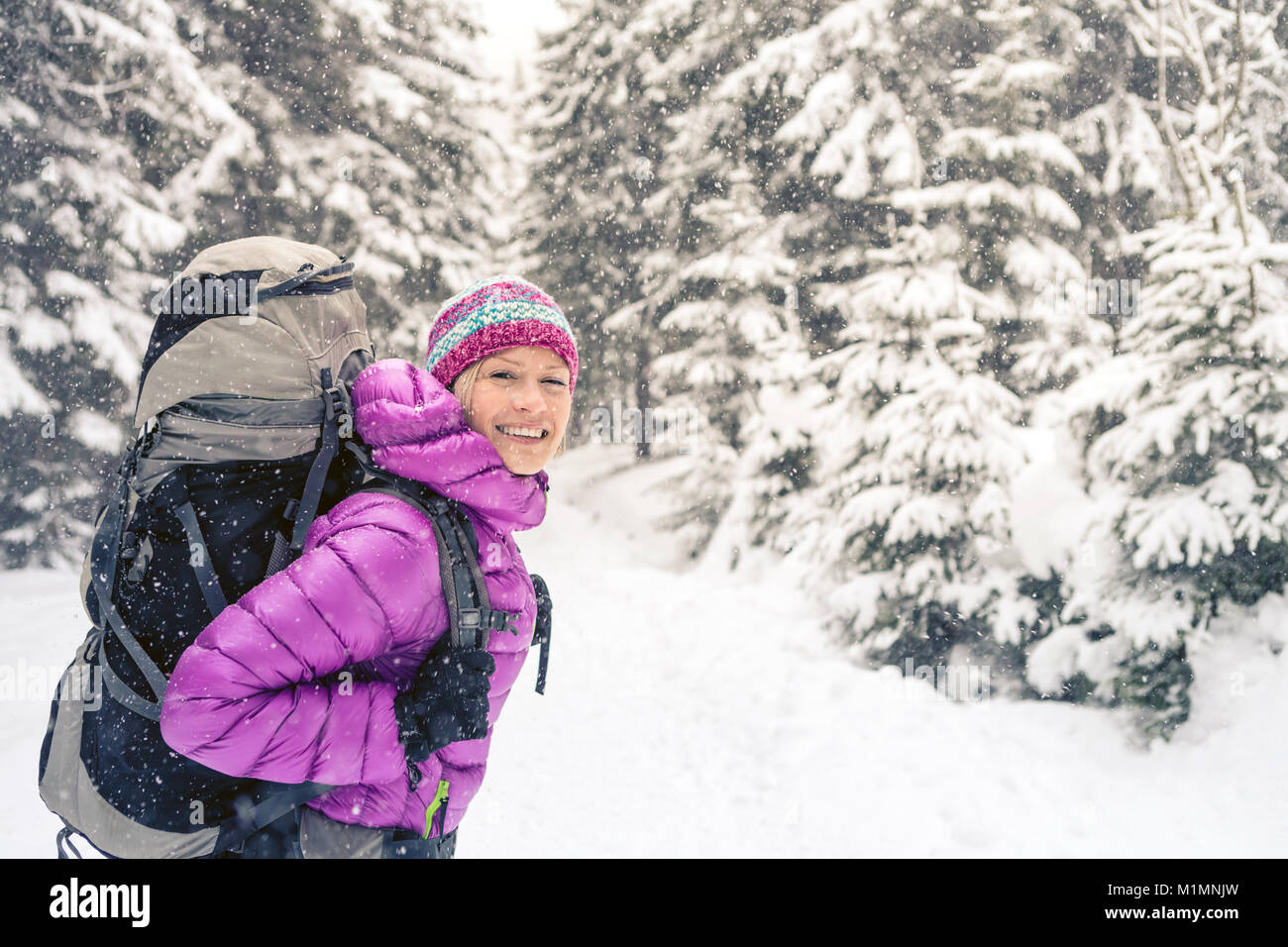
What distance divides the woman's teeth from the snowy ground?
364cm

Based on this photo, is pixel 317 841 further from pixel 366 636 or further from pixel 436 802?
pixel 366 636

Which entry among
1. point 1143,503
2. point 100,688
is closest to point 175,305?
point 100,688

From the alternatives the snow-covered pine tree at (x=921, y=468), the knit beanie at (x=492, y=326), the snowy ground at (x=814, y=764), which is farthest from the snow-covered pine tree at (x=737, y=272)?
the knit beanie at (x=492, y=326)

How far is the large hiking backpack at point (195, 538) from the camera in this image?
161 cm

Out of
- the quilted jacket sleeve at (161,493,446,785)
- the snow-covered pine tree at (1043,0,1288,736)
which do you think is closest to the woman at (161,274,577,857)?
the quilted jacket sleeve at (161,493,446,785)

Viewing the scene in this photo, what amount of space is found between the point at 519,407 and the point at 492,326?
22 centimetres

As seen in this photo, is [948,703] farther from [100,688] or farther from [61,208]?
[61,208]

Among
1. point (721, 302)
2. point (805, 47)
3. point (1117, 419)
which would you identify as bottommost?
point (1117, 419)

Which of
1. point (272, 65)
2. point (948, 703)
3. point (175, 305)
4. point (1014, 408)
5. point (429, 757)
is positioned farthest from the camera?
point (272, 65)

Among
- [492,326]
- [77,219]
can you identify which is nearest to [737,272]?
[77,219]

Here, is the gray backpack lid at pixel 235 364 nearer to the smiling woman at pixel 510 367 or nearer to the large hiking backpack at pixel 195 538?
the large hiking backpack at pixel 195 538

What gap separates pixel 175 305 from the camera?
165 cm

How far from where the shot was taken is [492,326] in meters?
1.94

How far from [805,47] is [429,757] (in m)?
10.1
